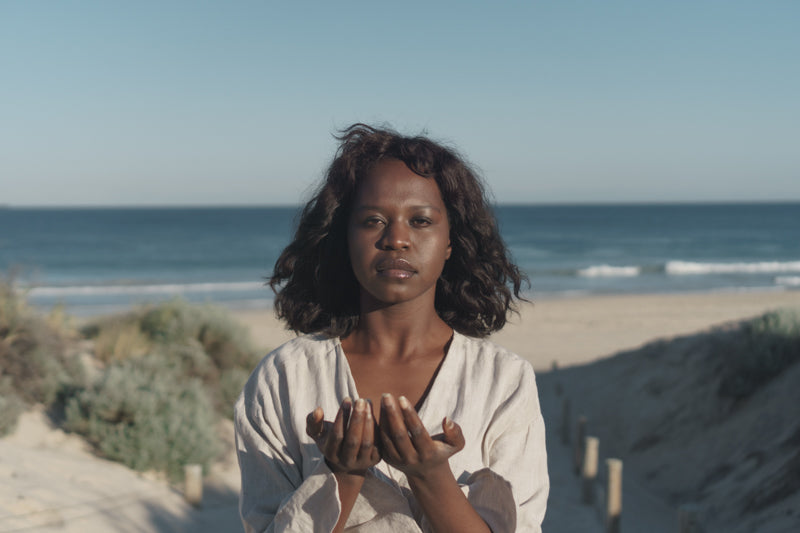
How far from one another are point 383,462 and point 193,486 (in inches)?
195

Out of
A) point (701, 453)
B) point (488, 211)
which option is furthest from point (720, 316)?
point (488, 211)

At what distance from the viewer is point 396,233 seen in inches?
67.3

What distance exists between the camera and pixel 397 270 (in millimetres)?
1723

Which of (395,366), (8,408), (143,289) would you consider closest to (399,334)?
(395,366)

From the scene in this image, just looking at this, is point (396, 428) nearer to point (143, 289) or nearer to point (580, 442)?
point (580, 442)

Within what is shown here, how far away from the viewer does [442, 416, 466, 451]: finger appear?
1.34m

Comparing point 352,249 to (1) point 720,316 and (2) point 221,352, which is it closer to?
(2) point 221,352

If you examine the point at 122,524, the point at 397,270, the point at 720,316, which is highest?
the point at 397,270

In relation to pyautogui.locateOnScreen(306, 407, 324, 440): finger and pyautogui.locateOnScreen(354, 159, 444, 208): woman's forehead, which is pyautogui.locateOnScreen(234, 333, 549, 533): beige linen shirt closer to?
pyautogui.locateOnScreen(306, 407, 324, 440): finger

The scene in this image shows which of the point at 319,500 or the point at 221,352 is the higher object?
the point at 319,500

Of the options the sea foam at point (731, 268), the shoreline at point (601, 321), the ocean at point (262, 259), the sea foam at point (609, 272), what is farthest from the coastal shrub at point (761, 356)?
the sea foam at point (731, 268)

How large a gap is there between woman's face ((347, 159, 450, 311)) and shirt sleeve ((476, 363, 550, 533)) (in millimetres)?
360

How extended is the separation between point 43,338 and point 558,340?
40.2ft

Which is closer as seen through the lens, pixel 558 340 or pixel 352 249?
pixel 352 249
